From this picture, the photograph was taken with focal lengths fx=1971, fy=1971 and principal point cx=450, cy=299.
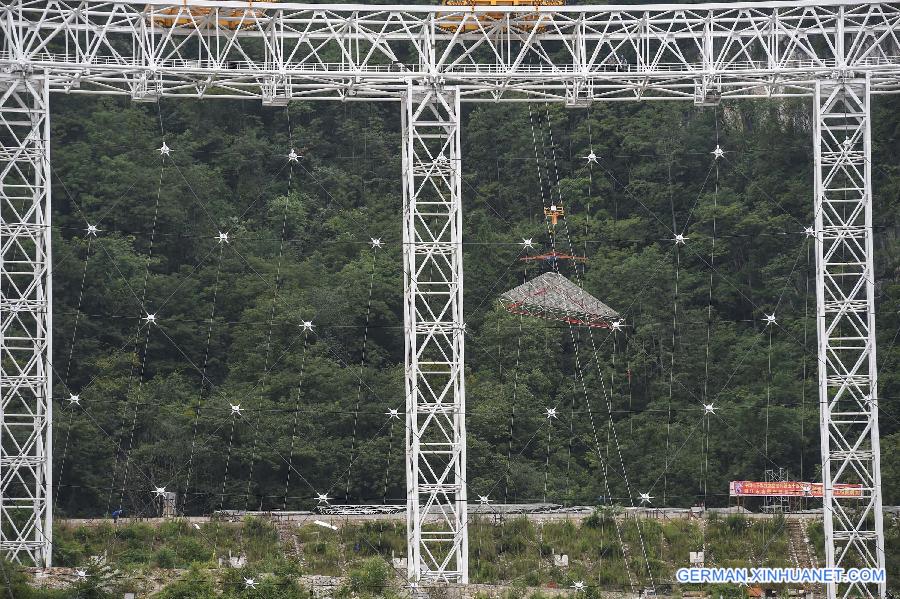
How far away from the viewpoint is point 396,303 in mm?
52906

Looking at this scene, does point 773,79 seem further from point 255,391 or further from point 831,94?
point 255,391

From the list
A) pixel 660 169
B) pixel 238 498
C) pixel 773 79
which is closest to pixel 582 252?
pixel 660 169

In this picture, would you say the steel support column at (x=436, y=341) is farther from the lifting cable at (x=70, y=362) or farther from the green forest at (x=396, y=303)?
the green forest at (x=396, y=303)

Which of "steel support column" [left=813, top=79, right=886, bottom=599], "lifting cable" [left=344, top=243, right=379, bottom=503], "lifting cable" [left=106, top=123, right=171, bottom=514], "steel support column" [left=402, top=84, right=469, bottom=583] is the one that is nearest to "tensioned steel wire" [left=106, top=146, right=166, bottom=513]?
"lifting cable" [left=106, top=123, right=171, bottom=514]

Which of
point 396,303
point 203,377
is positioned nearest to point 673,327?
point 396,303

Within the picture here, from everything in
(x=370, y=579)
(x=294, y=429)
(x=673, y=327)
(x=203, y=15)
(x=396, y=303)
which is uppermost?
(x=203, y=15)

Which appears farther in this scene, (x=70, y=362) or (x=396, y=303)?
(x=396, y=303)

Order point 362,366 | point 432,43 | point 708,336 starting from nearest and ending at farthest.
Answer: point 432,43
point 362,366
point 708,336

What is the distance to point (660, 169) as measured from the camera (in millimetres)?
55750

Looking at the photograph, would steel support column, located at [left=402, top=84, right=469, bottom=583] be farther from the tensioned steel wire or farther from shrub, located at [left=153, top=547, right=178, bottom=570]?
the tensioned steel wire

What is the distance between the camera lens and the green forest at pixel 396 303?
47.8 meters

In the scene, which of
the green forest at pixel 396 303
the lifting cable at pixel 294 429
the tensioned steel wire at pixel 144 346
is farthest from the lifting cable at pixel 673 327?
the tensioned steel wire at pixel 144 346

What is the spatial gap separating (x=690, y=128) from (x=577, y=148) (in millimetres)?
3391

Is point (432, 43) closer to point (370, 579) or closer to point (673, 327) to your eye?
point (370, 579)
